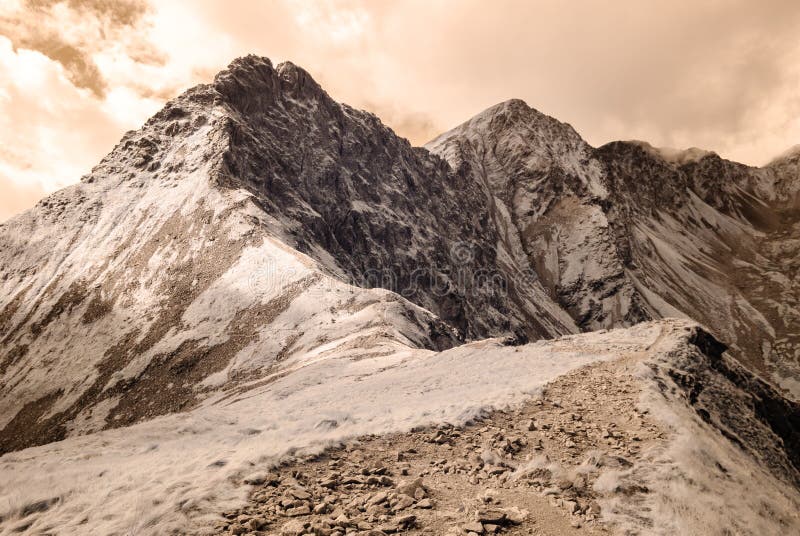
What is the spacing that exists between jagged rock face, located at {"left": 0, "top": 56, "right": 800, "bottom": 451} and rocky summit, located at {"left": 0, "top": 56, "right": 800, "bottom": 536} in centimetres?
55

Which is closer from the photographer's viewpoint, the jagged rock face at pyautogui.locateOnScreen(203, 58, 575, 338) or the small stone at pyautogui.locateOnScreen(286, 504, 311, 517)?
the small stone at pyautogui.locateOnScreen(286, 504, 311, 517)

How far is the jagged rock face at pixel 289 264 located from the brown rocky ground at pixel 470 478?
19.1m

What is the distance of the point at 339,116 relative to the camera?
429 feet

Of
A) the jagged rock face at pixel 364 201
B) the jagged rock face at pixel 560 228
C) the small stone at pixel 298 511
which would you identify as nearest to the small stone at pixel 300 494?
the small stone at pixel 298 511

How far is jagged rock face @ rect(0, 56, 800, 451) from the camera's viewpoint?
144 feet

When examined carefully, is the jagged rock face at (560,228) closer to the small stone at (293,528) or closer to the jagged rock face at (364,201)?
the jagged rock face at (364,201)

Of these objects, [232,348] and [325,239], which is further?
[325,239]

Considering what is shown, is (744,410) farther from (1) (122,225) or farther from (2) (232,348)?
(1) (122,225)

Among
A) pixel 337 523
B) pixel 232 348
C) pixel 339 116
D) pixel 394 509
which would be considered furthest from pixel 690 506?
pixel 339 116

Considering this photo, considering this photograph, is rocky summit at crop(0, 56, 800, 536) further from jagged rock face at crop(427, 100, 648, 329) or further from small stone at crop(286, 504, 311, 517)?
jagged rock face at crop(427, 100, 648, 329)

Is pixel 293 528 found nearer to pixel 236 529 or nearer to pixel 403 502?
pixel 236 529

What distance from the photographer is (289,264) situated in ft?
169

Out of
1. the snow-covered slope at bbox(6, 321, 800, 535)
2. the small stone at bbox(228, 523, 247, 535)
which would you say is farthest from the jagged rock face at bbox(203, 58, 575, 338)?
the small stone at bbox(228, 523, 247, 535)

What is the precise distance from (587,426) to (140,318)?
59.5 meters
